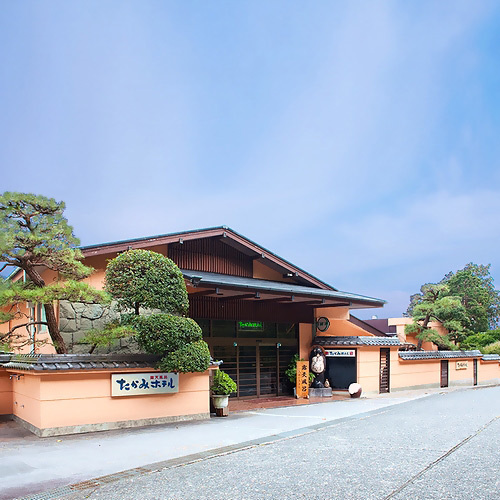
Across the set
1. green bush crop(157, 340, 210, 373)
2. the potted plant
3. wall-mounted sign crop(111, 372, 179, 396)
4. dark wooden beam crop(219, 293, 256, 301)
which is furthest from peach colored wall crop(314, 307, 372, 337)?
wall-mounted sign crop(111, 372, 179, 396)

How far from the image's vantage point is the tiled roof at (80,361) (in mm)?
10555

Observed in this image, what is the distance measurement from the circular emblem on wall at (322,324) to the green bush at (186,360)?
370 inches

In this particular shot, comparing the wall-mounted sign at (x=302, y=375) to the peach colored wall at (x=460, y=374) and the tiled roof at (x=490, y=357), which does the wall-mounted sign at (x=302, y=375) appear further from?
the tiled roof at (x=490, y=357)

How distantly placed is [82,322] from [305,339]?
31.5 ft

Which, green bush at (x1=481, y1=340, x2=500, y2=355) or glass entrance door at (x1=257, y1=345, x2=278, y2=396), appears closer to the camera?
glass entrance door at (x1=257, y1=345, x2=278, y2=396)

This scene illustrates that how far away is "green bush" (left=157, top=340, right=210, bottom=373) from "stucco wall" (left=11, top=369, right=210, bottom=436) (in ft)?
2.60

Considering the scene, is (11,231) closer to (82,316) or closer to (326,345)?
(82,316)

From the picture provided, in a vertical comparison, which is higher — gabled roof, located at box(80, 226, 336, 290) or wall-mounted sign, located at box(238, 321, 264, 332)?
gabled roof, located at box(80, 226, 336, 290)

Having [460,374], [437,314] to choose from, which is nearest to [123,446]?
[460,374]

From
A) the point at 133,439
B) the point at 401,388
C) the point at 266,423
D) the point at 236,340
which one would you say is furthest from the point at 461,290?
the point at 133,439

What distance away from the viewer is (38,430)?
10523 mm

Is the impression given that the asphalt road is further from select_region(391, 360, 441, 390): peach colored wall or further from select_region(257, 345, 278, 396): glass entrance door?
select_region(391, 360, 441, 390): peach colored wall

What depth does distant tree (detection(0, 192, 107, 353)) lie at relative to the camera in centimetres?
1088

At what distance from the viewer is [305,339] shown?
2069 centimetres
